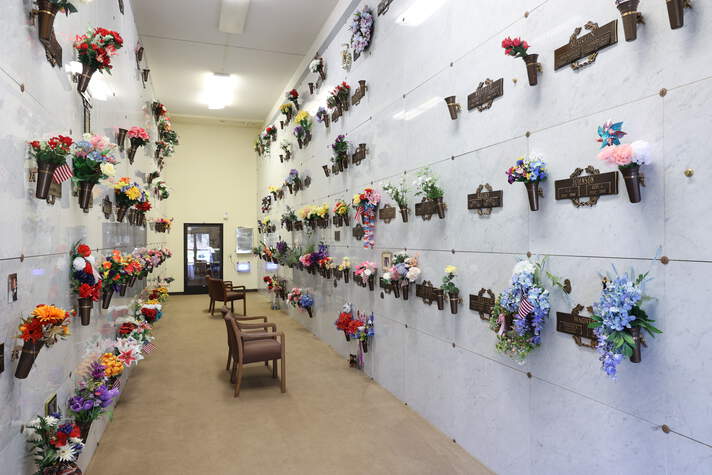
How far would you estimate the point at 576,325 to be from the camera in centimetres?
221

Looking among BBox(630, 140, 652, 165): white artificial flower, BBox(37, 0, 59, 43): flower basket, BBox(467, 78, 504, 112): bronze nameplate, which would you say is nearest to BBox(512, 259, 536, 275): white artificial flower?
BBox(630, 140, 652, 165): white artificial flower

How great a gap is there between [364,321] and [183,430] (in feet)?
6.93

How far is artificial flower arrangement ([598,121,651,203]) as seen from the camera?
1771 mm

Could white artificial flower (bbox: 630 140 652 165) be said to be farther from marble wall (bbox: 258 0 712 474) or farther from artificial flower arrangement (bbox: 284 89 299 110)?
artificial flower arrangement (bbox: 284 89 299 110)

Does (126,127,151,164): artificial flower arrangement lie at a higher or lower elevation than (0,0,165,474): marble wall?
higher

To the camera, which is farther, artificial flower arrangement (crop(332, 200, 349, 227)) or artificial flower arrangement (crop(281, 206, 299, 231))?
artificial flower arrangement (crop(281, 206, 299, 231))

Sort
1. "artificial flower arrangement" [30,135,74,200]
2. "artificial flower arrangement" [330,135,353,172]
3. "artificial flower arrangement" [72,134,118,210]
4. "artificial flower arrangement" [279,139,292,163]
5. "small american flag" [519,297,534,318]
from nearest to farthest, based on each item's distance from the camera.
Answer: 1. "artificial flower arrangement" [30,135,74,200]
2. "small american flag" [519,297,534,318]
3. "artificial flower arrangement" [72,134,118,210]
4. "artificial flower arrangement" [330,135,353,172]
5. "artificial flower arrangement" [279,139,292,163]

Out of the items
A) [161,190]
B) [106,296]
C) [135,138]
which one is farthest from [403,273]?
[161,190]

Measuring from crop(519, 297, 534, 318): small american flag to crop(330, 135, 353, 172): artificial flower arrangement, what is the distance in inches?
135

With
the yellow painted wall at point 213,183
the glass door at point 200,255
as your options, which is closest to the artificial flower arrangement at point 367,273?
the yellow painted wall at point 213,183

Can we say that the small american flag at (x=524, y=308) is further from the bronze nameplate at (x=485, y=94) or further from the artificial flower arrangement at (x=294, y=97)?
the artificial flower arrangement at (x=294, y=97)

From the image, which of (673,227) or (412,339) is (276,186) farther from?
(673,227)

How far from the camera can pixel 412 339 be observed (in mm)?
3938

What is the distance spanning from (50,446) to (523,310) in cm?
240
